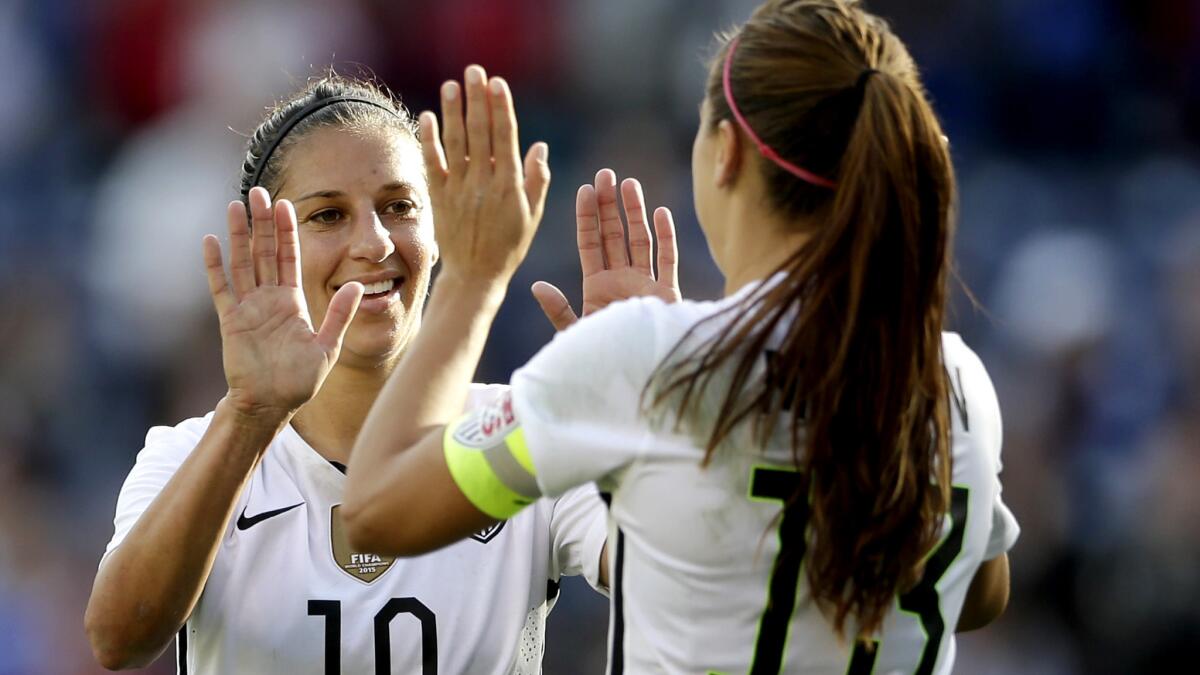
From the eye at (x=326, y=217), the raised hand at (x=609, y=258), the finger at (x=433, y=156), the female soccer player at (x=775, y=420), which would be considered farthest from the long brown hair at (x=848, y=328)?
the eye at (x=326, y=217)

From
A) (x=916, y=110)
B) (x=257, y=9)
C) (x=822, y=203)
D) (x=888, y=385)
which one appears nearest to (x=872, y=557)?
(x=888, y=385)

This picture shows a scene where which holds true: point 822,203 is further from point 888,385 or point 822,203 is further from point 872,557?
point 872,557

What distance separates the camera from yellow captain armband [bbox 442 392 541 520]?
1.89 m

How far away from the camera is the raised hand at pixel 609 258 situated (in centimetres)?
267

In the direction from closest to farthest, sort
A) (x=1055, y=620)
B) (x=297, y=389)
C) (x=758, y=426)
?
(x=758, y=426), (x=297, y=389), (x=1055, y=620)

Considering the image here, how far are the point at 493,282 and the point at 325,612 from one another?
969mm

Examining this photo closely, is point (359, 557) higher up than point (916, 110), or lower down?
lower down

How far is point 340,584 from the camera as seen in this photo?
9.16ft

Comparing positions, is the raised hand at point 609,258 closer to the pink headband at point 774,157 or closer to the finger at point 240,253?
the finger at point 240,253

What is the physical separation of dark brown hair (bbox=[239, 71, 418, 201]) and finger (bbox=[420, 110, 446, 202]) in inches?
41.2

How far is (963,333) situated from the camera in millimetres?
6535

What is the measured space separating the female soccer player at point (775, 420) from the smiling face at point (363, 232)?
3.47 ft

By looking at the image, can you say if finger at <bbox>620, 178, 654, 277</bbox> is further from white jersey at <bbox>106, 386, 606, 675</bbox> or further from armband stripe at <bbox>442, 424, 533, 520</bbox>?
armband stripe at <bbox>442, 424, 533, 520</bbox>

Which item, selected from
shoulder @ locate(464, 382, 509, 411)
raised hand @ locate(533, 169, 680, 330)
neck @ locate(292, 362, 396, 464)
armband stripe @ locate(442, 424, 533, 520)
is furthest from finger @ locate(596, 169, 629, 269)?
armband stripe @ locate(442, 424, 533, 520)
